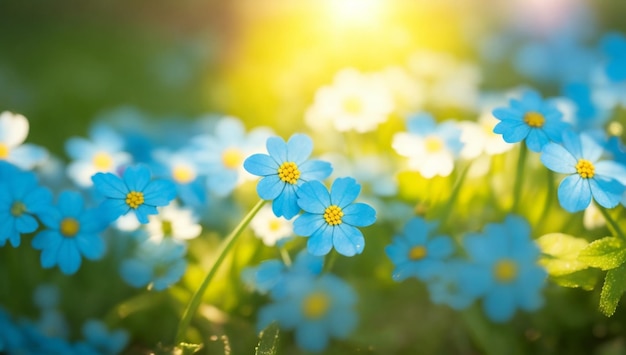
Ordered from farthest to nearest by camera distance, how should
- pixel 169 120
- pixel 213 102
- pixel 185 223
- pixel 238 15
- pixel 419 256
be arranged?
pixel 238 15, pixel 213 102, pixel 169 120, pixel 185 223, pixel 419 256

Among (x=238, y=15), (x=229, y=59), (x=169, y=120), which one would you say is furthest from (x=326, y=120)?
(x=238, y=15)

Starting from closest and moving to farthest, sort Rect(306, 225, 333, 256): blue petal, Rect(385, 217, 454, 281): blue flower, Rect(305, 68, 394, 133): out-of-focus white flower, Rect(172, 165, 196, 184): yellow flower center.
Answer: Rect(306, 225, 333, 256): blue petal, Rect(385, 217, 454, 281): blue flower, Rect(172, 165, 196, 184): yellow flower center, Rect(305, 68, 394, 133): out-of-focus white flower

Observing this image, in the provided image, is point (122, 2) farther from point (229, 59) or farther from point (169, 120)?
point (169, 120)

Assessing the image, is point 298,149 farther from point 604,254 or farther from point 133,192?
point 604,254

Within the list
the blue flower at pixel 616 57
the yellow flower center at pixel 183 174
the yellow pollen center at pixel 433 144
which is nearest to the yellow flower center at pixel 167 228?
the yellow flower center at pixel 183 174

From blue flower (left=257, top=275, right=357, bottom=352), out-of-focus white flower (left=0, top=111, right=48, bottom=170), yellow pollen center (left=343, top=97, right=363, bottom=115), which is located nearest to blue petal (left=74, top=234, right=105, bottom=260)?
out-of-focus white flower (left=0, top=111, right=48, bottom=170)

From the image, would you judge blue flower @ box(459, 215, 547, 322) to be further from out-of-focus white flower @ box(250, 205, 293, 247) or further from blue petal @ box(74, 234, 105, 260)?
blue petal @ box(74, 234, 105, 260)
